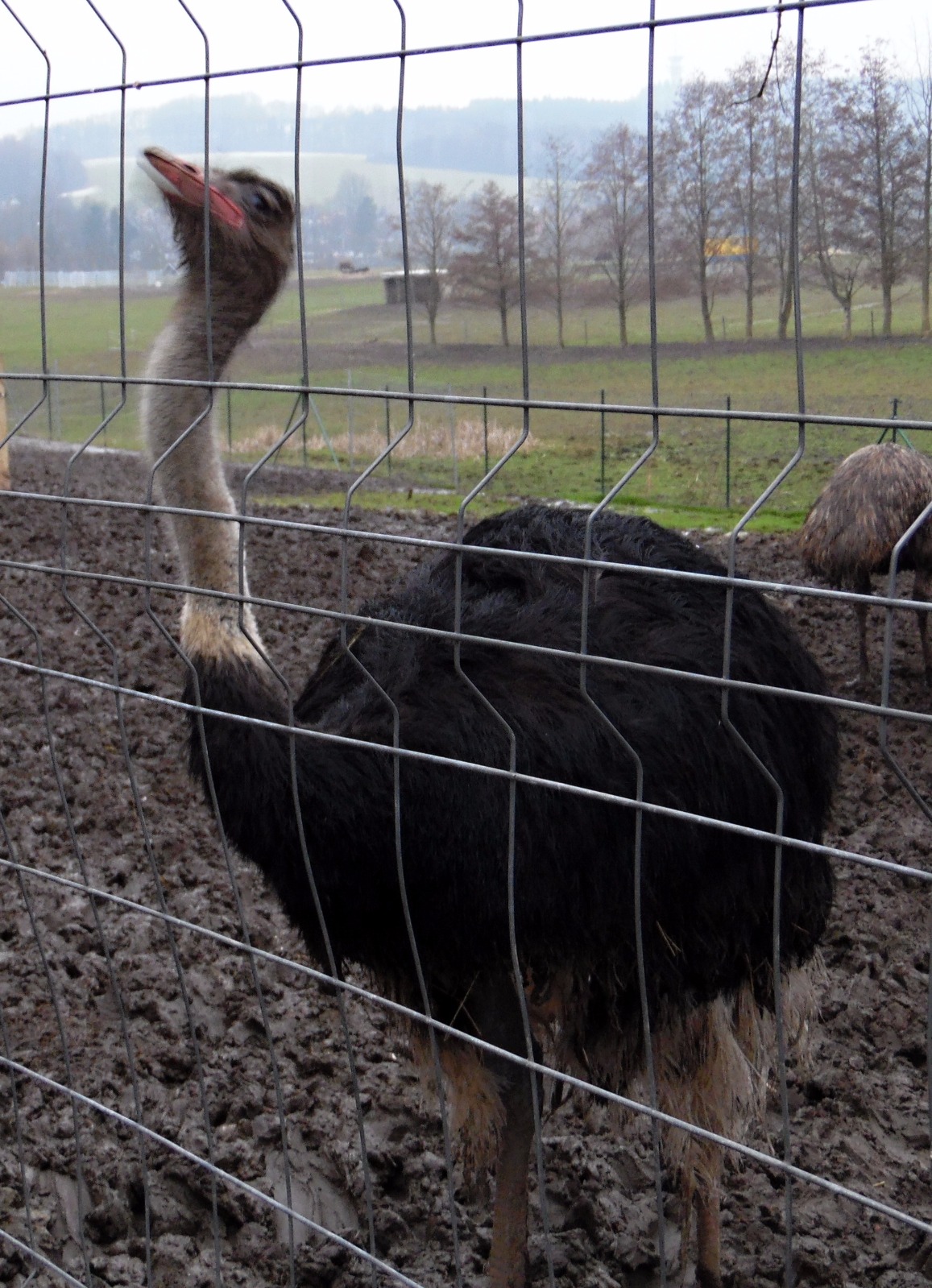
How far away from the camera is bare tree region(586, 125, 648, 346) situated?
7.00ft

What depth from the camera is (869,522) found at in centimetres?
712

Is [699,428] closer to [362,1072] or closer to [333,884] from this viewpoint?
[362,1072]

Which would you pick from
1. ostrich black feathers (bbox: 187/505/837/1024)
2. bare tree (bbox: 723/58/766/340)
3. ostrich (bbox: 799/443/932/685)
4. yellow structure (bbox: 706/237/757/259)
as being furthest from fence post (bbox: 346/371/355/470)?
bare tree (bbox: 723/58/766/340)

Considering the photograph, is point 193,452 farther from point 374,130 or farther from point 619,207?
point 619,207

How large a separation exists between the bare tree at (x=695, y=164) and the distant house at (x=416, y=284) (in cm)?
72

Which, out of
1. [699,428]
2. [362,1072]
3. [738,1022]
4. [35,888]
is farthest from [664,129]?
[699,428]

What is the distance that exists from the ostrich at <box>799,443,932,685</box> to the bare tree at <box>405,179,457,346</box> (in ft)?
14.9

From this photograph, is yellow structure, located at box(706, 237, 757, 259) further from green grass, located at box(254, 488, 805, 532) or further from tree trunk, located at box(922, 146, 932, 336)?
green grass, located at box(254, 488, 805, 532)

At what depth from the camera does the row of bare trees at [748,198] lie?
1.82m

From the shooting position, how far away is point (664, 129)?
1924 millimetres

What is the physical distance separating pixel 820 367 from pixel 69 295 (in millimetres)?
2386

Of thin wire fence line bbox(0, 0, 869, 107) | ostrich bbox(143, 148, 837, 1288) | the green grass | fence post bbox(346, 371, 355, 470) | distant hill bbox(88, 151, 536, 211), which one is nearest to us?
thin wire fence line bbox(0, 0, 869, 107)

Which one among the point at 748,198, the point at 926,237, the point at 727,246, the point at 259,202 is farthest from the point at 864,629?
the point at 926,237

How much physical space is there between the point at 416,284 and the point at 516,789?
157cm
